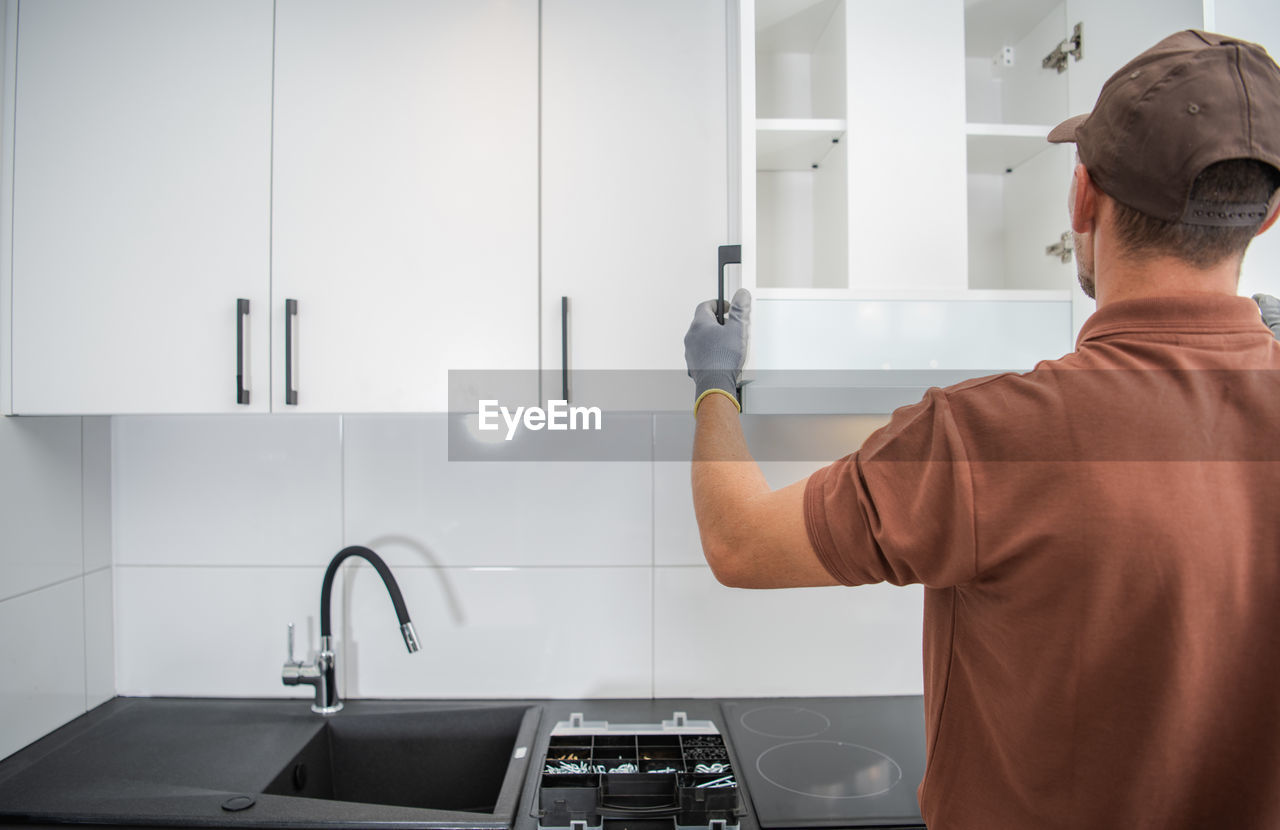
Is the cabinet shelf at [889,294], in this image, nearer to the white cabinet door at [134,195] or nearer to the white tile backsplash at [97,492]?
the white cabinet door at [134,195]

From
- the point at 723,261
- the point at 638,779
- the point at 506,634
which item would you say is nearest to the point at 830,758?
the point at 638,779

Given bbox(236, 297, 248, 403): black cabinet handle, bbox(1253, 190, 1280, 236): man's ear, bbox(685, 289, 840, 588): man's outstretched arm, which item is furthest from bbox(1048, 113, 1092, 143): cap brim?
bbox(236, 297, 248, 403): black cabinet handle

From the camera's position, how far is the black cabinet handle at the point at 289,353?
45.1 inches

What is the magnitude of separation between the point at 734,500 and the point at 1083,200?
19.5 inches

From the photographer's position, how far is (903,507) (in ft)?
2.27

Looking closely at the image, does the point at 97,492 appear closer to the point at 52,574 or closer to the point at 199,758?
the point at 52,574

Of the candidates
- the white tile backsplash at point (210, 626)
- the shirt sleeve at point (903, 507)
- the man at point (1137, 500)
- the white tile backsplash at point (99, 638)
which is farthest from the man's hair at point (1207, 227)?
the white tile backsplash at point (99, 638)

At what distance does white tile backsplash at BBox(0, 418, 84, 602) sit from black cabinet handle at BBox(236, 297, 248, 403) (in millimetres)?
497

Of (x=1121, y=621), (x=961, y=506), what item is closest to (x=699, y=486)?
(x=961, y=506)

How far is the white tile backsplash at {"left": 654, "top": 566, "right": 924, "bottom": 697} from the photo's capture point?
5.05 ft

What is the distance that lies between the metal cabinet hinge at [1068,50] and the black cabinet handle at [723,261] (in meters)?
0.71

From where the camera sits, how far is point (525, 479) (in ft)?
5.06

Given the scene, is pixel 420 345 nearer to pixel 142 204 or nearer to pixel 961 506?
pixel 142 204

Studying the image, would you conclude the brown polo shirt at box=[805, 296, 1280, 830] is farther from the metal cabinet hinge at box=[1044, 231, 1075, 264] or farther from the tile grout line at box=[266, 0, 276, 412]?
the tile grout line at box=[266, 0, 276, 412]
